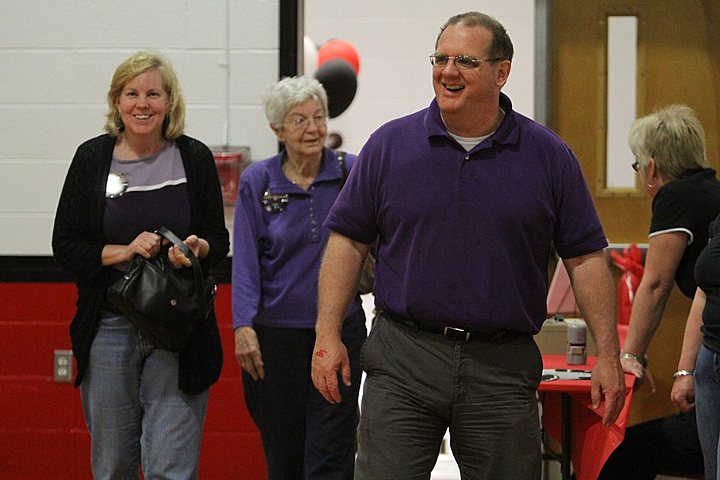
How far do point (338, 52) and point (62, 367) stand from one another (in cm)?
259

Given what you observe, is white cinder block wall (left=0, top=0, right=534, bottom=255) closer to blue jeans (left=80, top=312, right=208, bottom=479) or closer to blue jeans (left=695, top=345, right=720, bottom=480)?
blue jeans (left=80, top=312, right=208, bottom=479)

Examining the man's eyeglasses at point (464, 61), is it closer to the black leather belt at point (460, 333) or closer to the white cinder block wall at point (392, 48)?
the black leather belt at point (460, 333)

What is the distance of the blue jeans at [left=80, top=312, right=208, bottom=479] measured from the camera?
10.2 ft

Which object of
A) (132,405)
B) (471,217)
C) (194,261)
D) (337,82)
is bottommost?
(132,405)

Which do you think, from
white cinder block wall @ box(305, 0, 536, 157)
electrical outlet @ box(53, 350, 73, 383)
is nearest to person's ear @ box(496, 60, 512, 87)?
electrical outlet @ box(53, 350, 73, 383)

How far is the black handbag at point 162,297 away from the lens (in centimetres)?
301

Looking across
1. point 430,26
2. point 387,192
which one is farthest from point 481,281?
point 430,26

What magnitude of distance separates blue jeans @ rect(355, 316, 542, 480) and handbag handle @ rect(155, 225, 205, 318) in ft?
2.23

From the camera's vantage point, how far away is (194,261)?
3.07 m

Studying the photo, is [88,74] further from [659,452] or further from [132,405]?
[659,452]

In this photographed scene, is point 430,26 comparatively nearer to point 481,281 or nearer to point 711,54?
point 711,54

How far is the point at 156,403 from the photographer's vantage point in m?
3.14

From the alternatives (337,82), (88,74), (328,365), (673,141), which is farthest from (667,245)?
(337,82)

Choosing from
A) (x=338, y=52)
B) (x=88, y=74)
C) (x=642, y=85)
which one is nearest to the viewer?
(x=88, y=74)
